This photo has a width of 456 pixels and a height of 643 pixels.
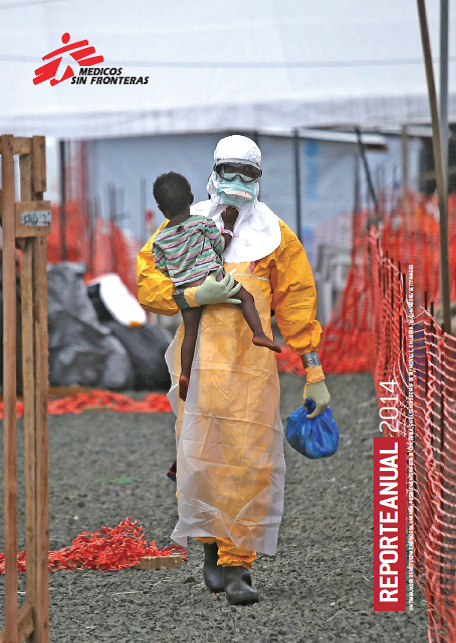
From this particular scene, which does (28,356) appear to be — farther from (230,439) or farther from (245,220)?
(245,220)

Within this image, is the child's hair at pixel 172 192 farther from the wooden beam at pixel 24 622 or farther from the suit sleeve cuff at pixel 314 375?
the wooden beam at pixel 24 622

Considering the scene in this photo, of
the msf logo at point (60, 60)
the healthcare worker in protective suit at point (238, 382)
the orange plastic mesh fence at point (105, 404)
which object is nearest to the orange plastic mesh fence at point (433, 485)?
the healthcare worker in protective suit at point (238, 382)

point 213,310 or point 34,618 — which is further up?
point 213,310

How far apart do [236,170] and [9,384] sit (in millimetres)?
1463

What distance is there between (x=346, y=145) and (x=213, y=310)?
1039 centimetres

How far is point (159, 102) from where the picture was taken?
743cm

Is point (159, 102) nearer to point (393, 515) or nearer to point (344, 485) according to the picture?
point (344, 485)

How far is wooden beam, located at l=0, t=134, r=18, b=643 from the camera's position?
106 inches

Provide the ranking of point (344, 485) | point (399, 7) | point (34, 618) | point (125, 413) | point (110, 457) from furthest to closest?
point (125, 413) → point (399, 7) → point (110, 457) → point (344, 485) → point (34, 618)

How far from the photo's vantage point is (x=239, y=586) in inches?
145

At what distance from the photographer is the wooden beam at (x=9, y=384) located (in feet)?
8.80

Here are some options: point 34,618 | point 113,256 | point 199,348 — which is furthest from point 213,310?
point 113,256

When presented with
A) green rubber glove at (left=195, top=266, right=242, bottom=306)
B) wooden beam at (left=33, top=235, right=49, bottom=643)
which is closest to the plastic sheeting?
green rubber glove at (left=195, top=266, right=242, bottom=306)

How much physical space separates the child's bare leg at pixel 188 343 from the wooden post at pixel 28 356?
0.89m
